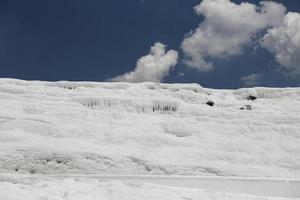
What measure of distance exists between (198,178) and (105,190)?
452cm

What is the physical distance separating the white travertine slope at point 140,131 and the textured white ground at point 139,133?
0.04m

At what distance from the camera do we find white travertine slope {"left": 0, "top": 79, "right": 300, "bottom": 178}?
18250mm

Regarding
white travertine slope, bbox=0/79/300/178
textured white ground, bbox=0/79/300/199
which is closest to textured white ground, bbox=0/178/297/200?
textured white ground, bbox=0/79/300/199

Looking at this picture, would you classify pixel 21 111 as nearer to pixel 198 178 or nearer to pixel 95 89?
pixel 95 89

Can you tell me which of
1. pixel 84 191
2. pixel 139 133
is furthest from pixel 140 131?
pixel 84 191

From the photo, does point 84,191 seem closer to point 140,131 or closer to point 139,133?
point 139,133

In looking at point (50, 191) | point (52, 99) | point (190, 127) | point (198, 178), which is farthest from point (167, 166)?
point (52, 99)

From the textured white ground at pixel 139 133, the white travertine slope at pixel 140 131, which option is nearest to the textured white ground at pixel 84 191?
the textured white ground at pixel 139 133

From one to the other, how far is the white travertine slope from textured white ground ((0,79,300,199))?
0.13 ft

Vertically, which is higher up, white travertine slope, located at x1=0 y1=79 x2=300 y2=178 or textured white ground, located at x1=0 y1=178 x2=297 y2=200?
white travertine slope, located at x1=0 y1=79 x2=300 y2=178

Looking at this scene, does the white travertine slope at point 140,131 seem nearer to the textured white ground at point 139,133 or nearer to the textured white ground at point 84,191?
the textured white ground at point 139,133

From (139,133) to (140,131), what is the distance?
0.72 feet

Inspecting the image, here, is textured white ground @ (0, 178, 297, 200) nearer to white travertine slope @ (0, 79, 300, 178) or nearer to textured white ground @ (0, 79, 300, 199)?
textured white ground @ (0, 79, 300, 199)

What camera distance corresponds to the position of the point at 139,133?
2117 cm
